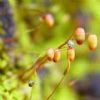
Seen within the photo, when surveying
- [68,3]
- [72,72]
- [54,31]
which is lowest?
[72,72]

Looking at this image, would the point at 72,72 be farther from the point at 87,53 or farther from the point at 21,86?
the point at 21,86

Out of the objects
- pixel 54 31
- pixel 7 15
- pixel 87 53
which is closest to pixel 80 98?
pixel 87 53

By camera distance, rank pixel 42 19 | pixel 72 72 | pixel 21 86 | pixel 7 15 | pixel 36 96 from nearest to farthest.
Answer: pixel 36 96, pixel 21 86, pixel 42 19, pixel 7 15, pixel 72 72

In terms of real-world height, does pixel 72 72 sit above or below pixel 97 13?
below

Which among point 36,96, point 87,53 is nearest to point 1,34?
point 36,96

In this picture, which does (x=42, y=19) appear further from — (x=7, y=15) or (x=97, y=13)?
(x=97, y=13)

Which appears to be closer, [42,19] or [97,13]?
[42,19]

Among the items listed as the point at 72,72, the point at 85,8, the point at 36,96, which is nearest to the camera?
the point at 36,96
